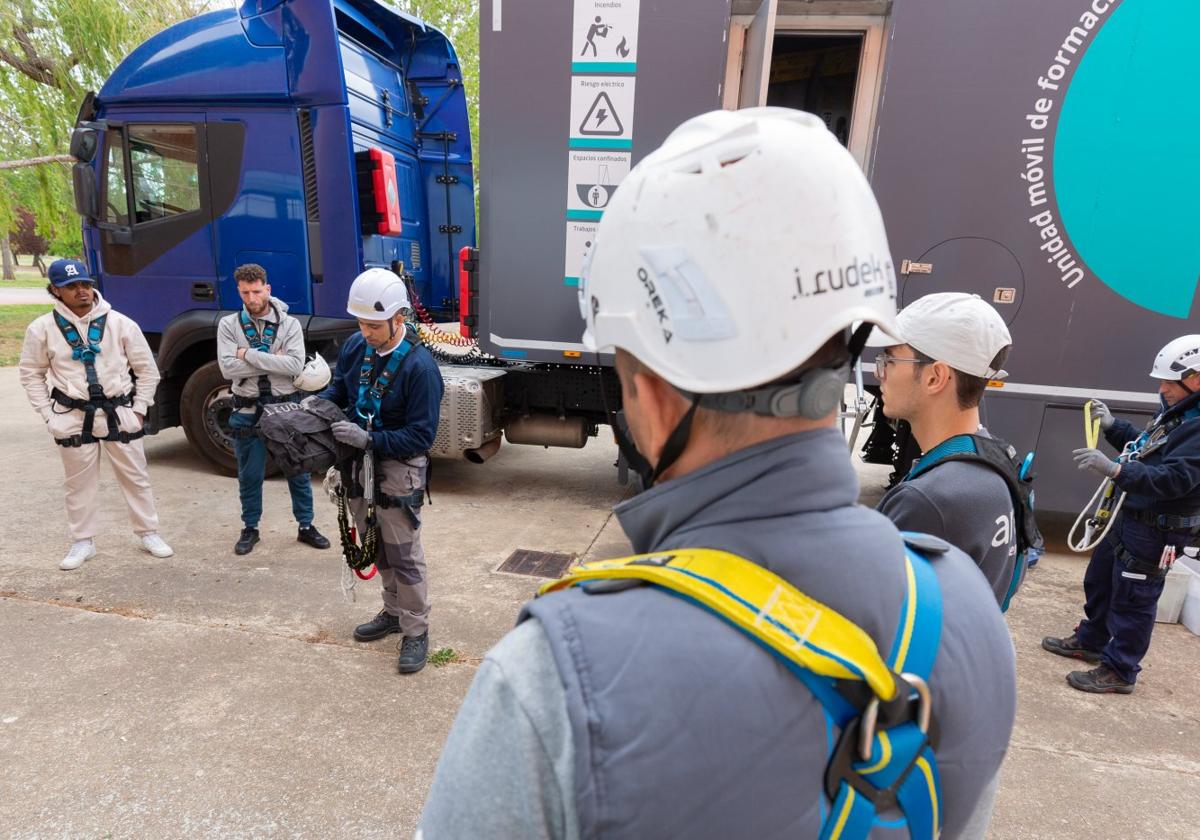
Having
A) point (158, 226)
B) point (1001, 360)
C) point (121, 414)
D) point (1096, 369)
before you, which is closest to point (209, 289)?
point (158, 226)

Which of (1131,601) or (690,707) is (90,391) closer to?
(690,707)

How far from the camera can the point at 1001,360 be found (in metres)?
1.85

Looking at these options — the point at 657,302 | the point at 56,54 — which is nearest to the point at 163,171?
the point at 657,302

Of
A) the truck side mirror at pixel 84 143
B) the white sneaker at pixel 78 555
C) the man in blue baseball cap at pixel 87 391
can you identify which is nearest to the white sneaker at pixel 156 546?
the man in blue baseball cap at pixel 87 391

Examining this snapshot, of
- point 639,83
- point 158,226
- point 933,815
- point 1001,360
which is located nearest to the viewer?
point 933,815

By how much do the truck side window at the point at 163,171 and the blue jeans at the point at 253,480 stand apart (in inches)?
88.0

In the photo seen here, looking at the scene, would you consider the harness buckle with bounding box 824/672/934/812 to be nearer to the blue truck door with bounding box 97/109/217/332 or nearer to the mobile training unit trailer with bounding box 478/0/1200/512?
the mobile training unit trailer with bounding box 478/0/1200/512

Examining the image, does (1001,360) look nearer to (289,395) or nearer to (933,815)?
(933,815)

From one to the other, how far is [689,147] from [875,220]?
9.7 inches

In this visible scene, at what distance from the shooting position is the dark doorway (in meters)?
5.26

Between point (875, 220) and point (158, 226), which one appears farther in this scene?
point (158, 226)

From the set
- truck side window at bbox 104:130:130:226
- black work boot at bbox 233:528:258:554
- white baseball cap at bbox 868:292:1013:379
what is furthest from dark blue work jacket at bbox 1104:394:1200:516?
truck side window at bbox 104:130:130:226

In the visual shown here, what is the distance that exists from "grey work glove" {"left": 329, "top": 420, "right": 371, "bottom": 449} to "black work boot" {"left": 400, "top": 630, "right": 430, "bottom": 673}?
1025 millimetres

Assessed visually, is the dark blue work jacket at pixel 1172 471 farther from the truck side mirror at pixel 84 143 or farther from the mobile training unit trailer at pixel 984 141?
the truck side mirror at pixel 84 143
